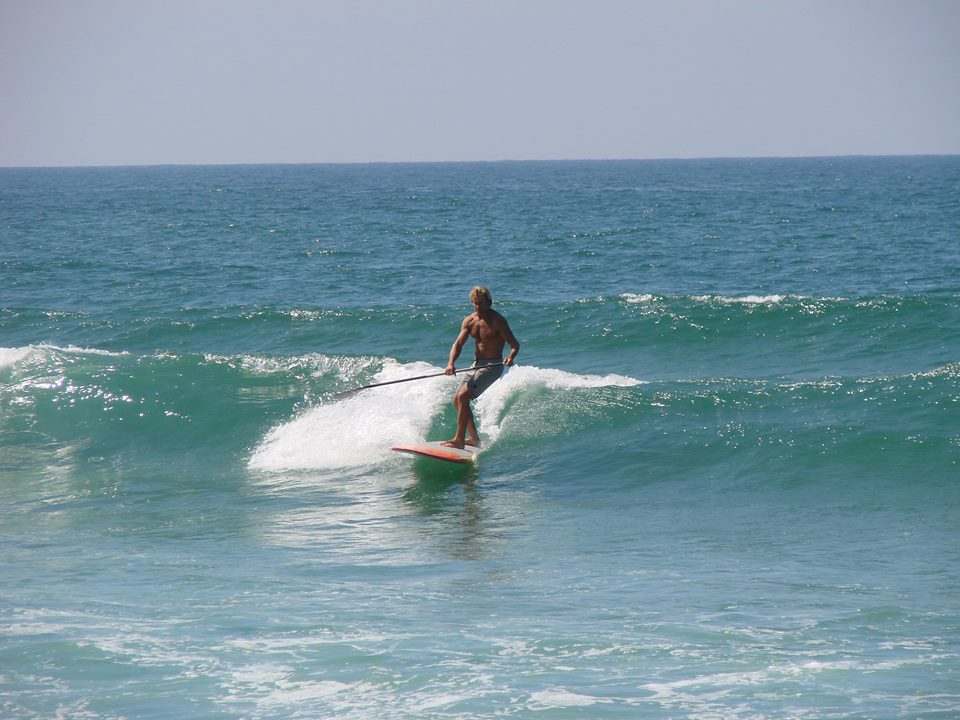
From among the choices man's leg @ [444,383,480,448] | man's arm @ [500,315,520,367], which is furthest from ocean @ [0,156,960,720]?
man's arm @ [500,315,520,367]

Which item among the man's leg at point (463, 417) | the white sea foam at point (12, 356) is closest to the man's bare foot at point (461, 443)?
the man's leg at point (463, 417)

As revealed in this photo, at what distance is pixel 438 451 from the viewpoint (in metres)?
11.3

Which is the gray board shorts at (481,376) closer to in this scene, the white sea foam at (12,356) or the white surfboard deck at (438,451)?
the white surfboard deck at (438,451)

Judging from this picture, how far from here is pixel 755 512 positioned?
9.76 meters

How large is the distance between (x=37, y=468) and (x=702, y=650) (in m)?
8.56

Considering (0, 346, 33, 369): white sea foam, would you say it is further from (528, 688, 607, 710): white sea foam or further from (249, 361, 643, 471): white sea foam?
Answer: (528, 688, 607, 710): white sea foam

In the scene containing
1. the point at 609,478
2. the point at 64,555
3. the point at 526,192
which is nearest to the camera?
the point at 64,555

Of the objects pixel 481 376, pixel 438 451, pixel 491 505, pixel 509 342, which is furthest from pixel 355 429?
pixel 491 505

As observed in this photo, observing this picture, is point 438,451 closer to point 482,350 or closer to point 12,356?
point 482,350

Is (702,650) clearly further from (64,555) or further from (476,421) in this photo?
(476,421)

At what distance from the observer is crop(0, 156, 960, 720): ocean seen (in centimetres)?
598

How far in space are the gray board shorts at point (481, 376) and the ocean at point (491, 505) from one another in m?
0.87

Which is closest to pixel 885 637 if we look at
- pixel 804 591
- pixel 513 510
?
pixel 804 591

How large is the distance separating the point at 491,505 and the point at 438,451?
4.33ft
